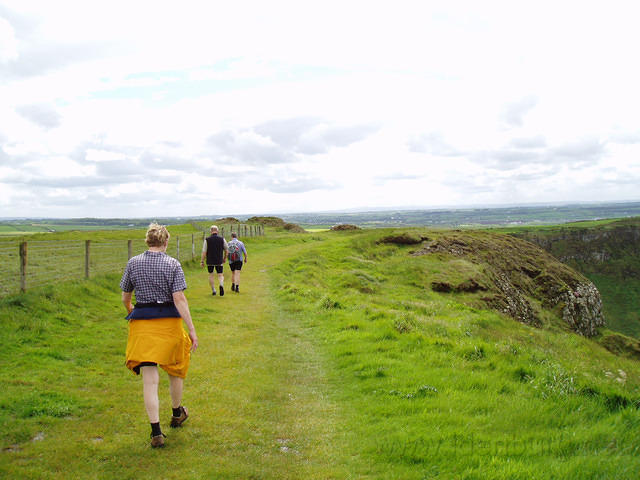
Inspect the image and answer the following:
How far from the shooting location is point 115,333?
12.1 meters

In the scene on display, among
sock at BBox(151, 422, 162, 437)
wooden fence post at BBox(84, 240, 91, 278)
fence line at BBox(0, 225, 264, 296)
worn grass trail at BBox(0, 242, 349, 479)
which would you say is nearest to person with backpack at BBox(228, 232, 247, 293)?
fence line at BBox(0, 225, 264, 296)

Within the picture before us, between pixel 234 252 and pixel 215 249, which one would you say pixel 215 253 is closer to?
pixel 215 249

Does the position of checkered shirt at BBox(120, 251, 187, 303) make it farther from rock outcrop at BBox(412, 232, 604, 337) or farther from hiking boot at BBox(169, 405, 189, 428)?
rock outcrop at BBox(412, 232, 604, 337)

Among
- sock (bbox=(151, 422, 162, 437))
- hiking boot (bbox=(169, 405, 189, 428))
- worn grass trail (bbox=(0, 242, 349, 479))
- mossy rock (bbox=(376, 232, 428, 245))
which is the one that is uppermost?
mossy rock (bbox=(376, 232, 428, 245))

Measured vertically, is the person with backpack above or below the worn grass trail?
above

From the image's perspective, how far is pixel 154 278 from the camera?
239 inches

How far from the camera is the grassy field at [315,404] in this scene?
17.4ft

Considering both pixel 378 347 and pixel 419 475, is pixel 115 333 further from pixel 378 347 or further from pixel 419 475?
pixel 419 475

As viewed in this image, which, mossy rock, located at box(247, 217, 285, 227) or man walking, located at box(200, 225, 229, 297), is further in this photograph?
mossy rock, located at box(247, 217, 285, 227)

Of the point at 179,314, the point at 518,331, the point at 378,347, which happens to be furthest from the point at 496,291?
the point at 179,314

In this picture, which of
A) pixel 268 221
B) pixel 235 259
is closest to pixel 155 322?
pixel 235 259

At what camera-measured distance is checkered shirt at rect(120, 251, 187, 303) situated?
19.8 ft

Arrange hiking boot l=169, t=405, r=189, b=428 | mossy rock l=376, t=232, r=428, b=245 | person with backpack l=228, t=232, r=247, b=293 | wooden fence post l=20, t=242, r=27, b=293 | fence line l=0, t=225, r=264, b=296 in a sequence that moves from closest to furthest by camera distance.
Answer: hiking boot l=169, t=405, r=189, b=428
wooden fence post l=20, t=242, r=27, b=293
fence line l=0, t=225, r=264, b=296
person with backpack l=228, t=232, r=247, b=293
mossy rock l=376, t=232, r=428, b=245

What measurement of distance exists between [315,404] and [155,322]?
3292mm
